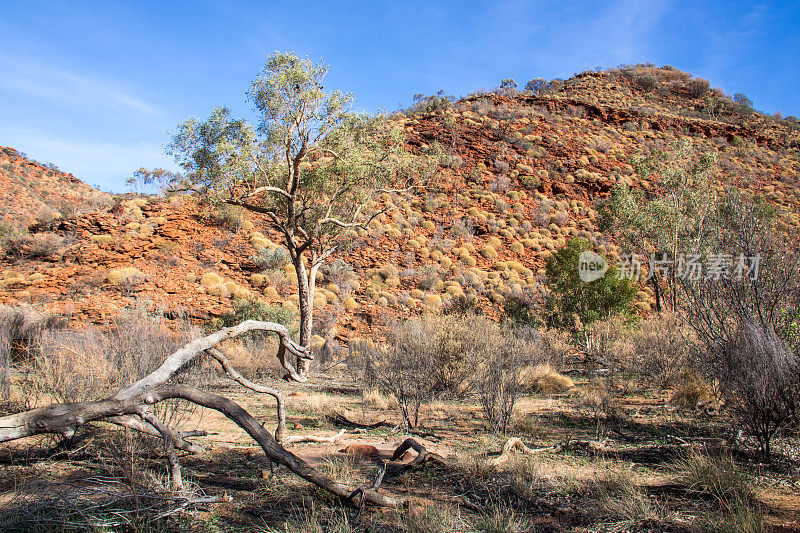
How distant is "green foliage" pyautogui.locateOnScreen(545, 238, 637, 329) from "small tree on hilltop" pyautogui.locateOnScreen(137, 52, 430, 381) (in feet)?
24.7

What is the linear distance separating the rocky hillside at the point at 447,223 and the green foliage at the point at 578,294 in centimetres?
321

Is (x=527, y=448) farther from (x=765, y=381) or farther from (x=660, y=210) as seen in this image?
(x=660, y=210)

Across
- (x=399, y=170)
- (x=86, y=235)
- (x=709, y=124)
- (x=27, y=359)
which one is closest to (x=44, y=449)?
(x=27, y=359)

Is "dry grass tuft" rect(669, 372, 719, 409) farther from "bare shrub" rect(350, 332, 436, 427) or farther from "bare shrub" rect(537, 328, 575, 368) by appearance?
"bare shrub" rect(350, 332, 436, 427)

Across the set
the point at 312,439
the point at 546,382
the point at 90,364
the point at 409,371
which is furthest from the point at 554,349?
the point at 90,364

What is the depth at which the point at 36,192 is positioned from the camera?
98.0 ft

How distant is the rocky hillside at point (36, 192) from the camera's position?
973 inches

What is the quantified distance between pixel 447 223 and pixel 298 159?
16.2 meters

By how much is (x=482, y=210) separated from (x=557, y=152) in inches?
419

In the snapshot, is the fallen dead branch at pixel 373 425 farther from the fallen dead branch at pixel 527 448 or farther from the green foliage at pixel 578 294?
the green foliage at pixel 578 294

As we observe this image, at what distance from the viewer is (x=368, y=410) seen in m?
8.14

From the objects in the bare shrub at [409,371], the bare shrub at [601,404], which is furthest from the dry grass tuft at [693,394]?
the bare shrub at [409,371]

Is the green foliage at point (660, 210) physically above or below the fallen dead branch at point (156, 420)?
above

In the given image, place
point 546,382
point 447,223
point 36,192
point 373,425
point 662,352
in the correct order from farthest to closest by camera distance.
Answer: point 36,192, point 447,223, point 546,382, point 662,352, point 373,425
